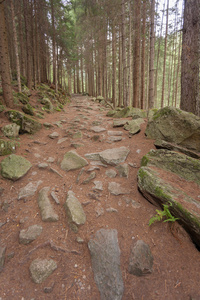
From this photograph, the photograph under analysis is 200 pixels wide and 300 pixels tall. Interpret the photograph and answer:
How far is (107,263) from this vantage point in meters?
2.48

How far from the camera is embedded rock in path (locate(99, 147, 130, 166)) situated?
4.74 meters

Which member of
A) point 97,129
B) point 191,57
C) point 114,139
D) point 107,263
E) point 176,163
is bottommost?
point 107,263

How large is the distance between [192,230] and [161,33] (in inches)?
879

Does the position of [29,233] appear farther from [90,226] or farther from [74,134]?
[74,134]

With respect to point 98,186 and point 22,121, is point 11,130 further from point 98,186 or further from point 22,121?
point 98,186

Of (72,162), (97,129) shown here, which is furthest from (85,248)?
(97,129)

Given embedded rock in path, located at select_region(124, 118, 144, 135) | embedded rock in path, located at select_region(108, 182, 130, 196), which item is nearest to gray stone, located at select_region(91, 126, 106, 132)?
embedded rock in path, located at select_region(124, 118, 144, 135)

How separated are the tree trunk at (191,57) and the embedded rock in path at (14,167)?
616 cm

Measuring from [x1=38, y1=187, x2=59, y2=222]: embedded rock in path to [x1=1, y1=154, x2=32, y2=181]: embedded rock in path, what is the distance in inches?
34.7

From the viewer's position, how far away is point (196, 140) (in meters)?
4.57

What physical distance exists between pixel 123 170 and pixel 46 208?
7.56 ft

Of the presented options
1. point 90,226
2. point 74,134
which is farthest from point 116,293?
point 74,134

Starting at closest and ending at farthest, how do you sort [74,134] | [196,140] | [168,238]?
[168,238] < [196,140] < [74,134]

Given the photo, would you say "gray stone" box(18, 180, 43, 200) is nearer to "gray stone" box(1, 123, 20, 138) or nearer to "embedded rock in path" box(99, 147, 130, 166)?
"embedded rock in path" box(99, 147, 130, 166)
